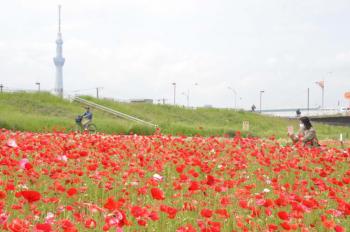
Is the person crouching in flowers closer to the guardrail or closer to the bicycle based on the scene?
the bicycle

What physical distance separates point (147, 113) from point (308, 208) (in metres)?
46.7

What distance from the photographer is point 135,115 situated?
154ft

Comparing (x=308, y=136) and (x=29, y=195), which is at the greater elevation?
(x=29, y=195)

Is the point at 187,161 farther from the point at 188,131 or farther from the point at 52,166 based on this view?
the point at 188,131

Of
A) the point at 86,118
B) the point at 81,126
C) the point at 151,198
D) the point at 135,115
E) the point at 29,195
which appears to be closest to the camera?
the point at 29,195

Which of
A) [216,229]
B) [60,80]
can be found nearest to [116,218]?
[216,229]

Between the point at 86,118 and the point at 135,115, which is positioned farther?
the point at 135,115

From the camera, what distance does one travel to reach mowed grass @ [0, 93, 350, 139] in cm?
2828

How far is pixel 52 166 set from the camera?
7.18 metres

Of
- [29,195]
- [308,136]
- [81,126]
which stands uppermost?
[29,195]

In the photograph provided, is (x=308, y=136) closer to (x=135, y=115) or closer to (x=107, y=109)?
(x=107, y=109)

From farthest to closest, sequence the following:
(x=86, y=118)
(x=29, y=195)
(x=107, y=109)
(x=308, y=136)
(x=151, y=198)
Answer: (x=107, y=109) < (x=86, y=118) < (x=308, y=136) < (x=151, y=198) < (x=29, y=195)

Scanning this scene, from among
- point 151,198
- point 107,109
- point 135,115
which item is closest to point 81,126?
point 151,198

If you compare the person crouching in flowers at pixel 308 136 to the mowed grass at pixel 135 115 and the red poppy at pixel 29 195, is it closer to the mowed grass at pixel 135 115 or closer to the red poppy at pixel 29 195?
the mowed grass at pixel 135 115
